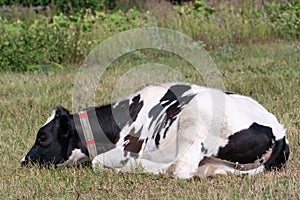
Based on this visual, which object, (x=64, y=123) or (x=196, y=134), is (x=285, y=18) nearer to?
(x=64, y=123)

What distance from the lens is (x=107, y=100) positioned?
A: 9422 millimetres

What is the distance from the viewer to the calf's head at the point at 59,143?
6.29m

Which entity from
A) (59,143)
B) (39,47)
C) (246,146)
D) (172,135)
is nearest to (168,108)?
(172,135)

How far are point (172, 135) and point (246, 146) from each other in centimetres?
65

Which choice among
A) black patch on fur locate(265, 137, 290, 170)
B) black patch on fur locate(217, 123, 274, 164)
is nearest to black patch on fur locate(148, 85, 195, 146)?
black patch on fur locate(217, 123, 274, 164)

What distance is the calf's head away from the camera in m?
6.29

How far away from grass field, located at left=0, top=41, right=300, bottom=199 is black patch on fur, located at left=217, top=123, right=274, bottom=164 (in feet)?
0.58

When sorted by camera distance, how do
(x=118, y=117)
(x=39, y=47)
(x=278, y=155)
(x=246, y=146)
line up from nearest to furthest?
(x=246, y=146)
(x=278, y=155)
(x=118, y=117)
(x=39, y=47)

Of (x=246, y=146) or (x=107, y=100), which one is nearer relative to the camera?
(x=246, y=146)

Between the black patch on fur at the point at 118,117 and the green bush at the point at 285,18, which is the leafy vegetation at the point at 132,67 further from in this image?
the black patch on fur at the point at 118,117

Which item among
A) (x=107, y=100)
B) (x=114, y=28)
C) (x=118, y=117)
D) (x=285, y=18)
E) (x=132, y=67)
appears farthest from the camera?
(x=285, y=18)

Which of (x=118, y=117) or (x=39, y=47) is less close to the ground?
(x=118, y=117)

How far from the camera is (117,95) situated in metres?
8.94

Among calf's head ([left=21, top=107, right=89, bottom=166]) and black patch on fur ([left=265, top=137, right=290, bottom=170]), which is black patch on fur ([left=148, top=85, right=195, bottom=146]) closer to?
calf's head ([left=21, top=107, right=89, bottom=166])
